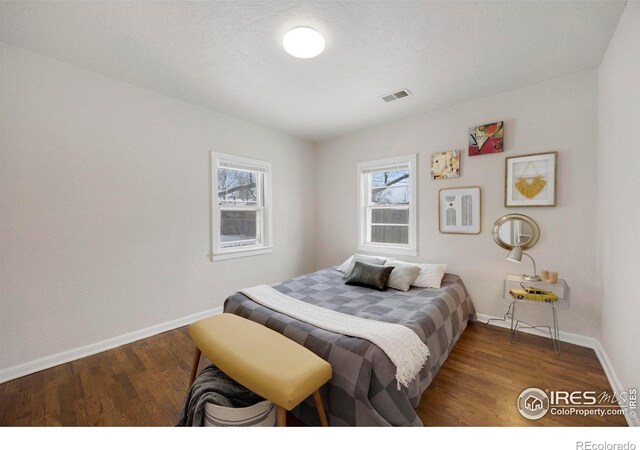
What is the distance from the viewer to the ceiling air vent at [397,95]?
268 centimetres

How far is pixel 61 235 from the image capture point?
2156mm

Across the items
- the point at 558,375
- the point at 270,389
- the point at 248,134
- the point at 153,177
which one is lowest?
the point at 558,375

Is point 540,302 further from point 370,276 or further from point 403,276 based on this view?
point 370,276

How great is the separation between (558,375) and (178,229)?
12.0ft

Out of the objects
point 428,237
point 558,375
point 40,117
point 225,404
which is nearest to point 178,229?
point 40,117

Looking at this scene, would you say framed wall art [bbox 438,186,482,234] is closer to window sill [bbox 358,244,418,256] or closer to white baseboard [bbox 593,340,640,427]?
window sill [bbox 358,244,418,256]

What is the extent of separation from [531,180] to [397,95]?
5.28 ft

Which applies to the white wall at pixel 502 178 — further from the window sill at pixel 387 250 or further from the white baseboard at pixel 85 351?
the white baseboard at pixel 85 351

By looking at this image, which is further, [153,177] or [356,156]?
[356,156]

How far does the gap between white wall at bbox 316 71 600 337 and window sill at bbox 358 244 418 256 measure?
15cm

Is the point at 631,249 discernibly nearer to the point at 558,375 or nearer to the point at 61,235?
the point at 558,375

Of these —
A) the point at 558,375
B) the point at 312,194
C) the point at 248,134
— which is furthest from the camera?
the point at 312,194

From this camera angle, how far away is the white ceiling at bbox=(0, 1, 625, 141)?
1648 mm

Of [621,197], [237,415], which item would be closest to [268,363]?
[237,415]
